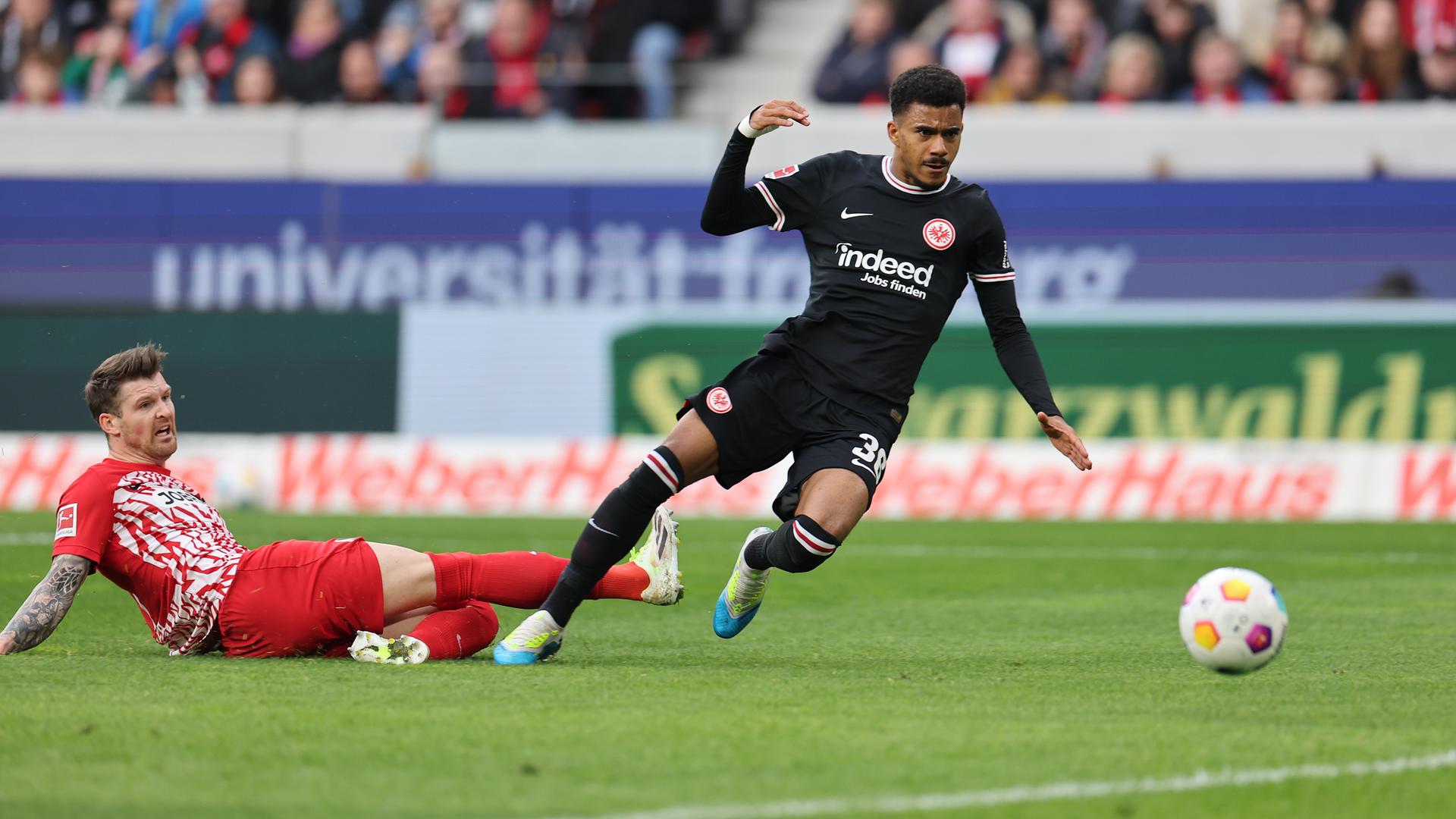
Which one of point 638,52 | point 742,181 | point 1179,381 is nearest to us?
point 742,181

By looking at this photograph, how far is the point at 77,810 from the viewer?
431 cm

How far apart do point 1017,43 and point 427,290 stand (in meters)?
6.25

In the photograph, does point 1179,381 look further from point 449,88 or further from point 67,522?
point 67,522

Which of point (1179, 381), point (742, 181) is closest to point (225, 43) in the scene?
point (1179, 381)

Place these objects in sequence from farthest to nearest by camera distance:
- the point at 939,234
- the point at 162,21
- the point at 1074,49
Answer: the point at 162,21 < the point at 1074,49 < the point at 939,234

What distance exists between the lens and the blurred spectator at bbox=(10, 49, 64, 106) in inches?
784

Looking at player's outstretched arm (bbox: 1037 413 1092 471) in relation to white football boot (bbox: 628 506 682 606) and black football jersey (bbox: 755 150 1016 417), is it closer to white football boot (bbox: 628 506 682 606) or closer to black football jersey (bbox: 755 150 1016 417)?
black football jersey (bbox: 755 150 1016 417)

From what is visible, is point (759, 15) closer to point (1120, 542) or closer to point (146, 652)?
point (1120, 542)

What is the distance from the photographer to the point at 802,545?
6.88m

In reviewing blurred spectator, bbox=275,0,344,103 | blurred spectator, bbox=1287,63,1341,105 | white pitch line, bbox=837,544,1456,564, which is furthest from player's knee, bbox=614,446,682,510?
blurred spectator, bbox=275,0,344,103

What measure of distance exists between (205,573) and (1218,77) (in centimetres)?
1361

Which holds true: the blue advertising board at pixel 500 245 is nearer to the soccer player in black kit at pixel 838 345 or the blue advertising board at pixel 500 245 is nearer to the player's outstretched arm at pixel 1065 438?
the soccer player in black kit at pixel 838 345

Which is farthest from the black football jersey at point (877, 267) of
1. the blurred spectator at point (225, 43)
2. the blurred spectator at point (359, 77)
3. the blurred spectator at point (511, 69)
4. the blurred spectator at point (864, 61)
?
the blurred spectator at point (225, 43)

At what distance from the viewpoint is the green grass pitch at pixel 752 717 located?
4.53 meters
